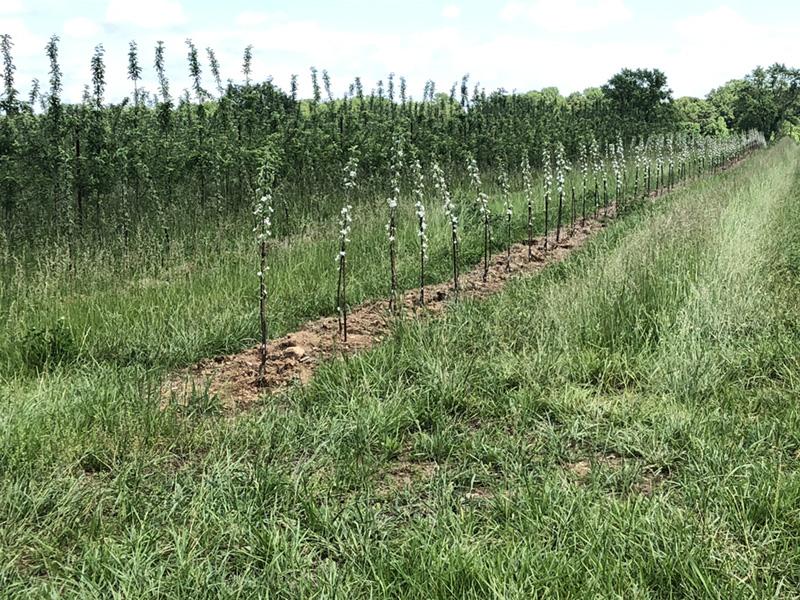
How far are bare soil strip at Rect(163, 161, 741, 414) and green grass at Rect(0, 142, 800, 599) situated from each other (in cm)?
30

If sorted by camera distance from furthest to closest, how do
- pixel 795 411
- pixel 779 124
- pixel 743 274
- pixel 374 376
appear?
pixel 779 124 → pixel 743 274 → pixel 374 376 → pixel 795 411

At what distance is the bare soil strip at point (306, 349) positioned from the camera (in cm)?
453

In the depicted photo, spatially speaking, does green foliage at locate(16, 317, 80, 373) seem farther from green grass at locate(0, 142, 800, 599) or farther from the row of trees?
the row of trees

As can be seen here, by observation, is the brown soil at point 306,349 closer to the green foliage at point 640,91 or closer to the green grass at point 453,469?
the green grass at point 453,469

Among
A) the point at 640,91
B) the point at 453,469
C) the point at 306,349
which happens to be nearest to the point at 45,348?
the point at 306,349

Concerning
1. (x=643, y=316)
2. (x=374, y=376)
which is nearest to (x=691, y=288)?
(x=643, y=316)

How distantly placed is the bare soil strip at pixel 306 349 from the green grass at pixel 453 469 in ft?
0.99

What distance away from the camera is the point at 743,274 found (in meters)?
6.13

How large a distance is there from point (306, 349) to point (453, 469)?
7.98 feet

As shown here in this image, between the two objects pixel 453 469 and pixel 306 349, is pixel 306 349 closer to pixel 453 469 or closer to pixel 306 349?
pixel 306 349

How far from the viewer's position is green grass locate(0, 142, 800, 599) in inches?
92.3

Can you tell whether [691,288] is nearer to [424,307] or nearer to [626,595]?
[424,307]

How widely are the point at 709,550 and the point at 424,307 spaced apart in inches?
169

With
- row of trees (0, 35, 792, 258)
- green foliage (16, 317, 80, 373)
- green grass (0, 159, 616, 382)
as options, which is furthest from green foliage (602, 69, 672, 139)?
green foliage (16, 317, 80, 373)
